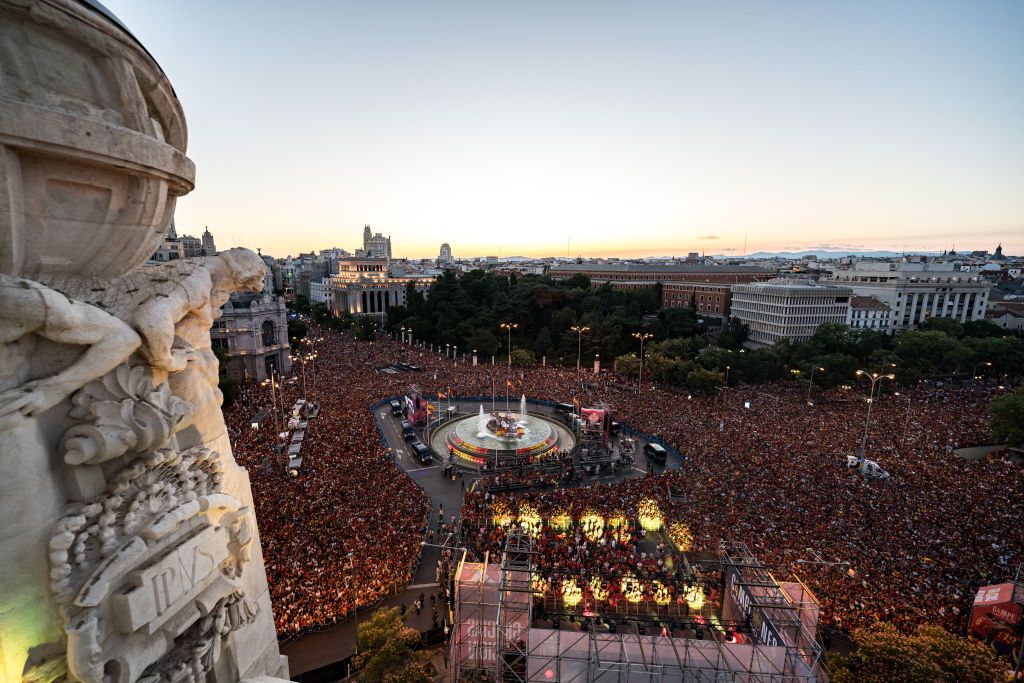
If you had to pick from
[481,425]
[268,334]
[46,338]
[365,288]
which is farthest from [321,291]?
[46,338]

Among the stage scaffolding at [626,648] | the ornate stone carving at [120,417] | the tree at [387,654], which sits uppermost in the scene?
the ornate stone carving at [120,417]

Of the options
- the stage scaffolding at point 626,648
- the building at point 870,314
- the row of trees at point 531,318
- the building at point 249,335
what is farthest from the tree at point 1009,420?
the building at point 249,335

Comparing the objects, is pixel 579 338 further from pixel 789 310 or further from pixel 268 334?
pixel 789 310

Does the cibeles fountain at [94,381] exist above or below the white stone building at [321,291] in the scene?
above

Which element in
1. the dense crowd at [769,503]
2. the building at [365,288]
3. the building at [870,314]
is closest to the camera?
the dense crowd at [769,503]

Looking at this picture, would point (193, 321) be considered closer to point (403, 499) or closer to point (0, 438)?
point (0, 438)

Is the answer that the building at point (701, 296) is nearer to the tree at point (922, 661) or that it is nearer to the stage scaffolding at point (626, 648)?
the stage scaffolding at point (626, 648)

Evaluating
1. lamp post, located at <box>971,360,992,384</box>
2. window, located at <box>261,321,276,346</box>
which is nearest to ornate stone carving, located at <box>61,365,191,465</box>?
window, located at <box>261,321,276,346</box>
